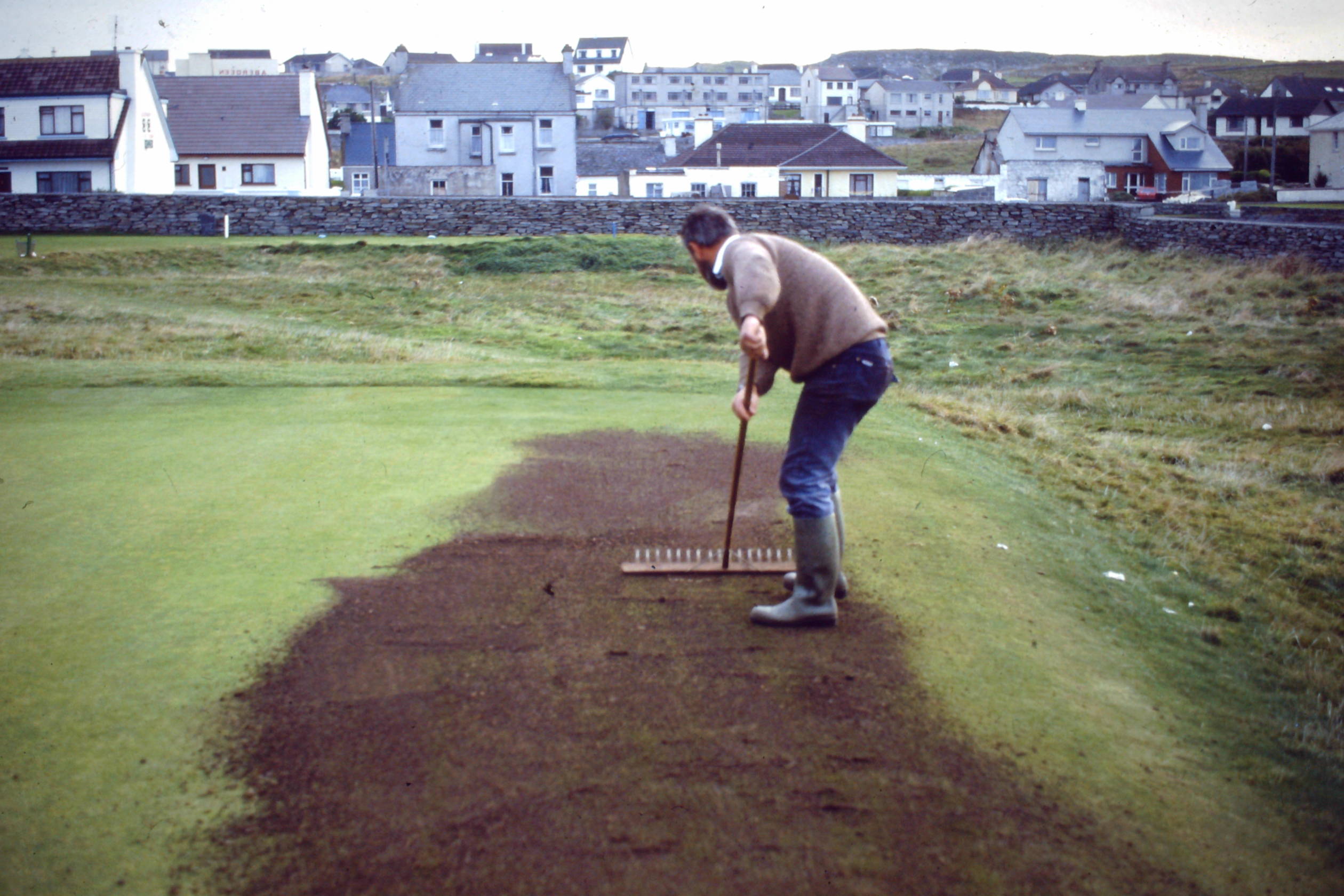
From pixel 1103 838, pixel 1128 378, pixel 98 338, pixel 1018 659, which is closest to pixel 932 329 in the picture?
pixel 1128 378

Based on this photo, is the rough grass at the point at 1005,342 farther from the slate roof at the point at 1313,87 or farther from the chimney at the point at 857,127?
the slate roof at the point at 1313,87

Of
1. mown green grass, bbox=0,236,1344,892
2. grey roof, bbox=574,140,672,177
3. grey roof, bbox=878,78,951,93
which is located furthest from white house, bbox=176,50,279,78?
grey roof, bbox=878,78,951,93

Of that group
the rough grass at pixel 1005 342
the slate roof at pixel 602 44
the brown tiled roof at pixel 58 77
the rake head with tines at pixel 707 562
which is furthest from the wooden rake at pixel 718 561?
the slate roof at pixel 602 44

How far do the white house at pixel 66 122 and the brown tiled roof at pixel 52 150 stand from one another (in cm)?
2

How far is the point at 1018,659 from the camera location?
4727mm

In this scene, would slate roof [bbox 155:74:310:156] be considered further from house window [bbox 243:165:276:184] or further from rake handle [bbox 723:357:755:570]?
rake handle [bbox 723:357:755:570]

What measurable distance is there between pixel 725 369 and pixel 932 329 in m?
9.38

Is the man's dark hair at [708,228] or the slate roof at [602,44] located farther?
the slate roof at [602,44]

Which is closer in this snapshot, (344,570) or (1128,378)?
(344,570)

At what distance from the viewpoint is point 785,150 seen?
63.3 metres

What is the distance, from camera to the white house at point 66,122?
150 ft

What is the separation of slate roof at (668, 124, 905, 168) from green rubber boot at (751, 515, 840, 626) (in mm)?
58803

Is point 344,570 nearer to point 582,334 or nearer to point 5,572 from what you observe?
point 5,572

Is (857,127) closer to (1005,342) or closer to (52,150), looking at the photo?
(52,150)
